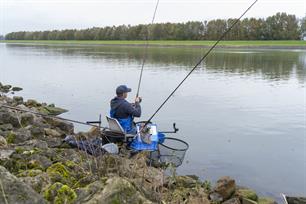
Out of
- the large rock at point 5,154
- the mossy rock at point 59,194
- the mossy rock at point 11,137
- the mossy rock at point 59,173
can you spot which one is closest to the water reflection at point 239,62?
the mossy rock at point 11,137

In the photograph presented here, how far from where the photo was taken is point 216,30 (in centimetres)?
11094

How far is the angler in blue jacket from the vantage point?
341 inches

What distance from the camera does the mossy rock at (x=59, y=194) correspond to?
14.2 feet

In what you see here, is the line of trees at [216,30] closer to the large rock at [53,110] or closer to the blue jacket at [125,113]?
the large rock at [53,110]

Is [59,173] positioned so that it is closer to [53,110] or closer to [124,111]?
[124,111]

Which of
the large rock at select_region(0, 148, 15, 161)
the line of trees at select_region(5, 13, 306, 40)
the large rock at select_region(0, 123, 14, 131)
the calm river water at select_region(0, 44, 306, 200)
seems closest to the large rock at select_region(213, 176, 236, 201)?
the calm river water at select_region(0, 44, 306, 200)

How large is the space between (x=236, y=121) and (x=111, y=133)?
28.4 feet

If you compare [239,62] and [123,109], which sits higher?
[123,109]

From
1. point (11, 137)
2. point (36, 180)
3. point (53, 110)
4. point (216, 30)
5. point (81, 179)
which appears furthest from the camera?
point (216, 30)

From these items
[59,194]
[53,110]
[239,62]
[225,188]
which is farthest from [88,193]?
[239,62]

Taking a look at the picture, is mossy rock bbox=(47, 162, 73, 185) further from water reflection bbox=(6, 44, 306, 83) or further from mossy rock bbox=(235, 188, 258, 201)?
Result: water reflection bbox=(6, 44, 306, 83)

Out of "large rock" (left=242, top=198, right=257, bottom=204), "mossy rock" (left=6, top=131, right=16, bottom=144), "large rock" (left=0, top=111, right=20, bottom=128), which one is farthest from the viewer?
"large rock" (left=0, top=111, right=20, bottom=128)

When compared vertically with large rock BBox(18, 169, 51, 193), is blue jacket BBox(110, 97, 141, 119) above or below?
above

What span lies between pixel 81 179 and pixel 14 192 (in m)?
1.84
